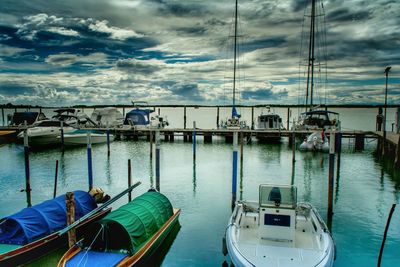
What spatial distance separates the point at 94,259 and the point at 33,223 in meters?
2.94

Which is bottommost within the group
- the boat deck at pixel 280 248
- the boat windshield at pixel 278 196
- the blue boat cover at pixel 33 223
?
the boat deck at pixel 280 248

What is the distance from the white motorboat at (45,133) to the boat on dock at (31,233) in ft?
93.9

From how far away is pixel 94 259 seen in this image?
32.0 ft

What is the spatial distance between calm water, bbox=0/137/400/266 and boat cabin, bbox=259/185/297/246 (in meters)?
2.50

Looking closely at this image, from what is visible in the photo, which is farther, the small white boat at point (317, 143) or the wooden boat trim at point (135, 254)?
the small white boat at point (317, 143)

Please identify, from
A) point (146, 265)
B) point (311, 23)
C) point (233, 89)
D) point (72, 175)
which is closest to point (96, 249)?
point (146, 265)

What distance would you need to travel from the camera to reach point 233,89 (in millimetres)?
42594

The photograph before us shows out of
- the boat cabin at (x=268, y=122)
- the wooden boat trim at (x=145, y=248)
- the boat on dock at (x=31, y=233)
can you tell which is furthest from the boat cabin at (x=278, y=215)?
the boat cabin at (x=268, y=122)

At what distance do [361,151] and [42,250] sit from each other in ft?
118

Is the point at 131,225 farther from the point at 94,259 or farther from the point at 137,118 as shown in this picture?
the point at 137,118

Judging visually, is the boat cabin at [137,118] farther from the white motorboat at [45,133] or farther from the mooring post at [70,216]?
the mooring post at [70,216]

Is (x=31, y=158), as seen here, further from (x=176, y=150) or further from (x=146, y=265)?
(x=146, y=265)

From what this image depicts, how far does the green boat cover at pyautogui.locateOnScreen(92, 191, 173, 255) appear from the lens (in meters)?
10.3

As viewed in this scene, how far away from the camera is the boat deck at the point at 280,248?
9.41 metres
